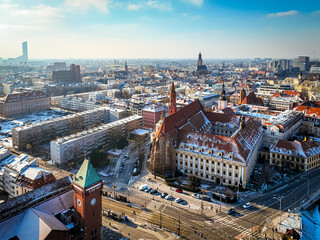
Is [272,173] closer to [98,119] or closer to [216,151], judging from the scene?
[216,151]

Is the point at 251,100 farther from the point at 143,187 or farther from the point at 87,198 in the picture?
the point at 87,198

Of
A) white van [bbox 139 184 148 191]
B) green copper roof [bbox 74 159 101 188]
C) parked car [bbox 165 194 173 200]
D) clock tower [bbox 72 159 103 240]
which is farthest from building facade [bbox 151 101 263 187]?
green copper roof [bbox 74 159 101 188]

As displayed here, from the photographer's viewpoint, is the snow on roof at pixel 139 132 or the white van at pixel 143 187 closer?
the white van at pixel 143 187

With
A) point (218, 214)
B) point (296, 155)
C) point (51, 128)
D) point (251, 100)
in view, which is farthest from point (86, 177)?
point (251, 100)

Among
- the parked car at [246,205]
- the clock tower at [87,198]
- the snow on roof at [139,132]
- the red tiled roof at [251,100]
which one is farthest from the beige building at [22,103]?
the parked car at [246,205]

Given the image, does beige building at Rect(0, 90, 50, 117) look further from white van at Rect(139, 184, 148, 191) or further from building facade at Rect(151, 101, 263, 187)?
white van at Rect(139, 184, 148, 191)

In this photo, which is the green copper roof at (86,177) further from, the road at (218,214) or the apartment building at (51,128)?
the apartment building at (51,128)

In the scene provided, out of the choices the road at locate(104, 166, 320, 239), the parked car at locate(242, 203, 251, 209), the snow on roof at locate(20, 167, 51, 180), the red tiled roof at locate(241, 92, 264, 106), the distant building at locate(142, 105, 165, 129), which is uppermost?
the red tiled roof at locate(241, 92, 264, 106)
